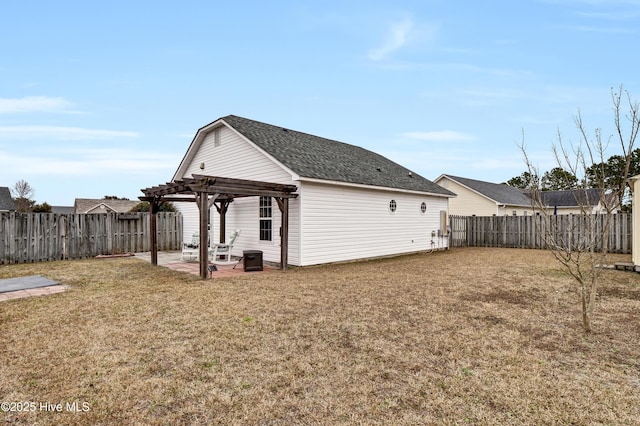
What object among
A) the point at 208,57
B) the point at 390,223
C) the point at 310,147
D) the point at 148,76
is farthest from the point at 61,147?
the point at 390,223

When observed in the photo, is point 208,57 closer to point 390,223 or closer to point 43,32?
point 43,32

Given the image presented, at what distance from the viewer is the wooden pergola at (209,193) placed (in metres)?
7.99

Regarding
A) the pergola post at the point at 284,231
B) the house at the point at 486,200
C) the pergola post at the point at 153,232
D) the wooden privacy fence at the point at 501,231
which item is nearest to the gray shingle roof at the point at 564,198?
the house at the point at 486,200

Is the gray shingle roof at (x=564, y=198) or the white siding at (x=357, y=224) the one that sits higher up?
the gray shingle roof at (x=564, y=198)

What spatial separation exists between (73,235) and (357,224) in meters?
10.9

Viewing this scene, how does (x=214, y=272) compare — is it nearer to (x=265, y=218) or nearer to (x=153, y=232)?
(x=265, y=218)

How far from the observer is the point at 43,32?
10.6 metres

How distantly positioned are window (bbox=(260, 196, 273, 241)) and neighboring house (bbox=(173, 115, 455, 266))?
0.03 meters

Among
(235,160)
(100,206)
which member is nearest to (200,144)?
(235,160)

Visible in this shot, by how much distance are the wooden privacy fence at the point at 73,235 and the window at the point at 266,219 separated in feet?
21.9

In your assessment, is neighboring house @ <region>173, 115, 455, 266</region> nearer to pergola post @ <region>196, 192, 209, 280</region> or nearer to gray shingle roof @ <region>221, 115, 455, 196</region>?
gray shingle roof @ <region>221, 115, 455, 196</region>

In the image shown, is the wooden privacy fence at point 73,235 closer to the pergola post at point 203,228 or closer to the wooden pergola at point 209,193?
the wooden pergola at point 209,193

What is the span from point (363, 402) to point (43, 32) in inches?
571

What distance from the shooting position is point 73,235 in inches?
490
